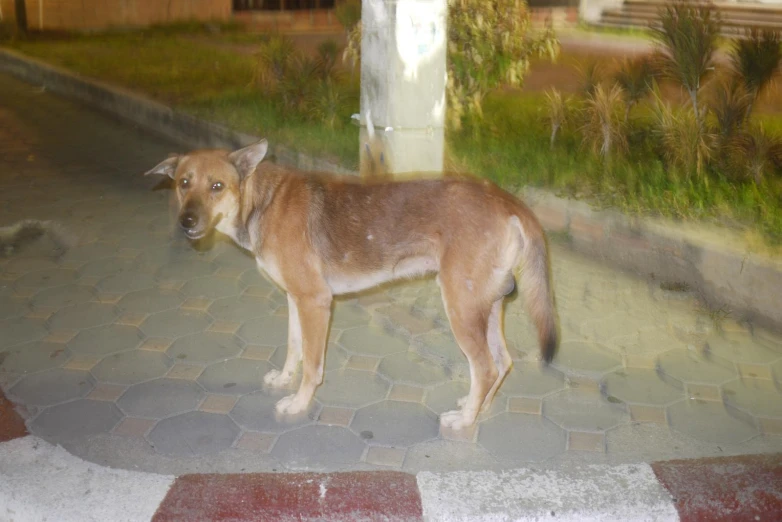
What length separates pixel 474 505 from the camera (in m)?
3.24

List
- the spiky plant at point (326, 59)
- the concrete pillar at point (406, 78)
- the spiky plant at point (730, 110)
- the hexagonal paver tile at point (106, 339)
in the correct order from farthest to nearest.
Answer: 1. the spiky plant at point (326, 59)
2. the spiky plant at point (730, 110)
3. the concrete pillar at point (406, 78)
4. the hexagonal paver tile at point (106, 339)

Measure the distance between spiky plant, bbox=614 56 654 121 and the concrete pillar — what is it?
2.94 m

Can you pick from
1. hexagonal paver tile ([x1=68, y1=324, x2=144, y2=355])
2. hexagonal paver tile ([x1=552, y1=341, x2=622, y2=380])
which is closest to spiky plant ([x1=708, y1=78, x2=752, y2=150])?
hexagonal paver tile ([x1=552, y1=341, x2=622, y2=380])

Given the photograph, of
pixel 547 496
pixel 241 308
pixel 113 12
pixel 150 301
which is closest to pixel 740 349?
pixel 547 496

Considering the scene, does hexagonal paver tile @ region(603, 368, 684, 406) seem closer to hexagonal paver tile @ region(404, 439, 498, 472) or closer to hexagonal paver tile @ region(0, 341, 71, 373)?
hexagonal paver tile @ region(404, 439, 498, 472)

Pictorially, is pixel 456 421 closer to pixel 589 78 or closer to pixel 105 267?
pixel 105 267

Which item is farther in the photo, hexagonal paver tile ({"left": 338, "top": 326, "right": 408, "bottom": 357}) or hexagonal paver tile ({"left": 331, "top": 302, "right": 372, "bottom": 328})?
hexagonal paver tile ({"left": 331, "top": 302, "right": 372, "bottom": 328})

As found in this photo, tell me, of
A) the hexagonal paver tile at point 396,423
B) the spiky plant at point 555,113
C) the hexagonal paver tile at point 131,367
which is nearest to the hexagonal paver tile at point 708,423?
the hexagonal paver tile at point 396,423

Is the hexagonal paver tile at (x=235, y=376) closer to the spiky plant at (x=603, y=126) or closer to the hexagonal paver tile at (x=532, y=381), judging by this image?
the hexagonal paver tile at (x=532, y=381)

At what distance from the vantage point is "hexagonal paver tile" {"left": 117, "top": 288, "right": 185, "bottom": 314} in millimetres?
5336

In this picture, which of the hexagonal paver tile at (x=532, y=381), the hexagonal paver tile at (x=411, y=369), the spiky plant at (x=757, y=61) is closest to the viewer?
the hexagonal paver tile at (x=532, y=381)

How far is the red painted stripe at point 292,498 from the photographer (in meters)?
3.20

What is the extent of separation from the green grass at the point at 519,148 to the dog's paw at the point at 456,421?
2.72 metres

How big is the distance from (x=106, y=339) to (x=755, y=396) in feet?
13.2
